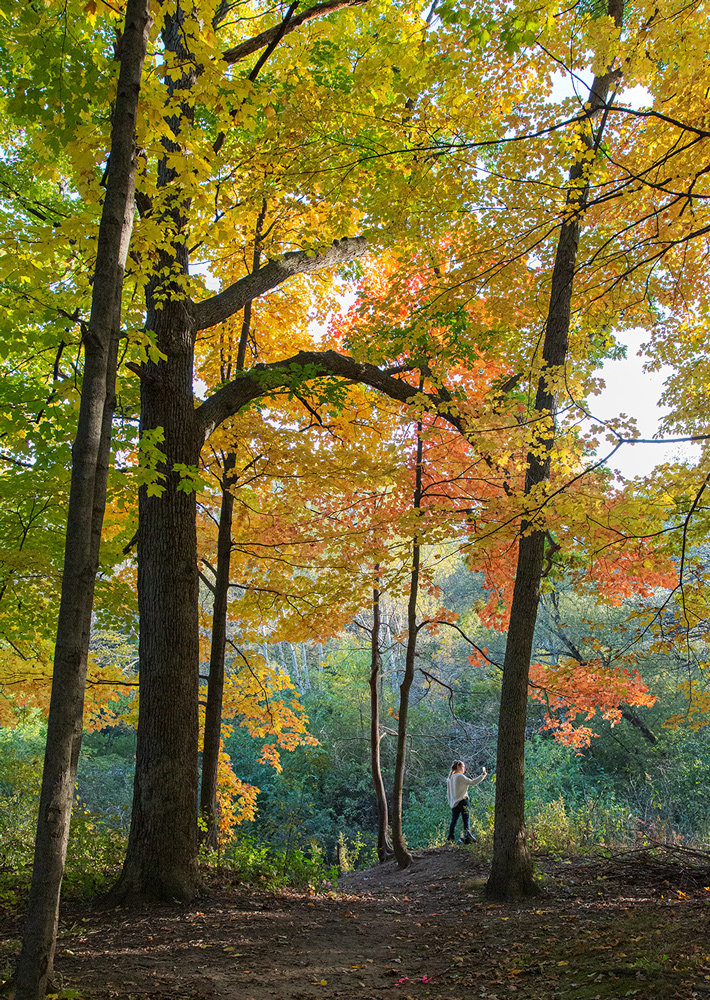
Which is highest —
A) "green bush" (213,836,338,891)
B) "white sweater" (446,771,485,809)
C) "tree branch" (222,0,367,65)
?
"tree branch" (222,0,367,65)

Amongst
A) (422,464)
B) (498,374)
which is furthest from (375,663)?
(498,374)

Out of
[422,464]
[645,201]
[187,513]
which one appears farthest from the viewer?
[422,464]

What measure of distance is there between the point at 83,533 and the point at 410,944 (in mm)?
3966

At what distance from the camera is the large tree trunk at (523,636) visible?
217 inches

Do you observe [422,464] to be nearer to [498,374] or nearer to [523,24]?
[498,374]

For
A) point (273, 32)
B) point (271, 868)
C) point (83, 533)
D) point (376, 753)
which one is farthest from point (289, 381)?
point (376, 753)

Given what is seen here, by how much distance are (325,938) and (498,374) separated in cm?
748

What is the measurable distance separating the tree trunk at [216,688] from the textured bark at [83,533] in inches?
187

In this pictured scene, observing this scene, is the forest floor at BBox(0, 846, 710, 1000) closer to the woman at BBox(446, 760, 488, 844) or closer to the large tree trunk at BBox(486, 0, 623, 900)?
the large tree trunk at BBox(486, 0, 623, 900)

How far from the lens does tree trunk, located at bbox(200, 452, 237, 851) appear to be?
7230 mm

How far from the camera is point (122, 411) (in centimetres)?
723

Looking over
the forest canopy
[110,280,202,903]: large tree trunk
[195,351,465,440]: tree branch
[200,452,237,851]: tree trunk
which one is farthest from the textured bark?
[200,452,237,851]: tree trunk

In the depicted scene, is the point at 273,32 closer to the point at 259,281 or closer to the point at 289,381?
the point at 259,281

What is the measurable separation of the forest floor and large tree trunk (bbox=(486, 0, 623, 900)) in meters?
0.32
